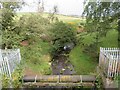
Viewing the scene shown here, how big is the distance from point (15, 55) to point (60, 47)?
162cm

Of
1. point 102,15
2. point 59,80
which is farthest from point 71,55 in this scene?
point 59,80

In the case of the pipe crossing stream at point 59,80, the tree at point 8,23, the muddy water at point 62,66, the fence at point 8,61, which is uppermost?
the tree at point 8,23

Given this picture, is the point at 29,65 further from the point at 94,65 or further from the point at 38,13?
the point at 94,65

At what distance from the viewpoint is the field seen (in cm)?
364

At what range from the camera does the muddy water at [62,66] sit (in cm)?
368

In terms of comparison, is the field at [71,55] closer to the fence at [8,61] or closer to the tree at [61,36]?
the tree at [61,36]

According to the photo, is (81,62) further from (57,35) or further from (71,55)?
(57,35)

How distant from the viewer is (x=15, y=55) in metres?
3.02

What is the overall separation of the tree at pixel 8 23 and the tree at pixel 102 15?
3.88ft

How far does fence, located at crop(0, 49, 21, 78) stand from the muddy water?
917mm

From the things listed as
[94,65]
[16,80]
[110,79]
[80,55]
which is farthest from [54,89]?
[80,55]

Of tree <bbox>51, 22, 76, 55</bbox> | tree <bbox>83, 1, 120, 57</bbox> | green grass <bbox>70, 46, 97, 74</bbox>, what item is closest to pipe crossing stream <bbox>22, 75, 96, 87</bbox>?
green grass <bbox>70, 46, 97, 74</bbox>

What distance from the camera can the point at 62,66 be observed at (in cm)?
392

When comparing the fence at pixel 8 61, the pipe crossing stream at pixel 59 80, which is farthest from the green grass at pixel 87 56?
the fence at pixel 8 61
